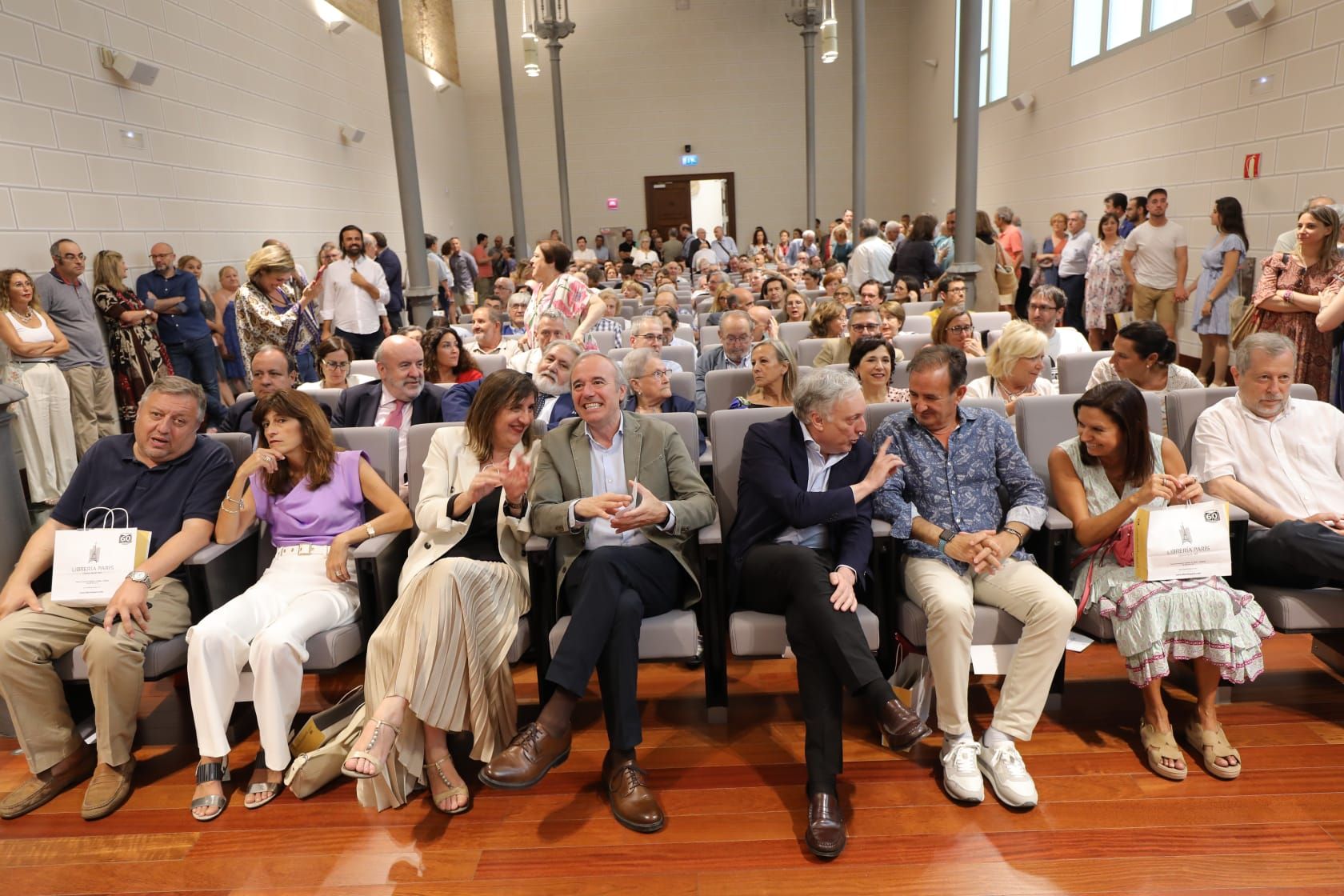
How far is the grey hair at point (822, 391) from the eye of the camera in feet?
7.89

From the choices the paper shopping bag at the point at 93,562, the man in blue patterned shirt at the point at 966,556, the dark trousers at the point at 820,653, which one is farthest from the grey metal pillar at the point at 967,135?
the paper shopping bag at the point at 93,562

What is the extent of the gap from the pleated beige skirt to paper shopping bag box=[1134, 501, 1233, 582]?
170 cm

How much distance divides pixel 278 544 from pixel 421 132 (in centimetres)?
1296

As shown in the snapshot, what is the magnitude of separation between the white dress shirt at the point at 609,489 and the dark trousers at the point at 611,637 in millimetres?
117

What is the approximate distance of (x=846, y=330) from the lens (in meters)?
4.55

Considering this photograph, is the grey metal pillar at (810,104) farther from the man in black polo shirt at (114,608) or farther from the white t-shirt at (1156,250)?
the man in black polo shirt at (114,608)

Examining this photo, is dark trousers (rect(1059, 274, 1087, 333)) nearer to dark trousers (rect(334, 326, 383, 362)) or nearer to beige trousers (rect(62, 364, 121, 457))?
dark trousers (rect(334, 326, 383, 362))

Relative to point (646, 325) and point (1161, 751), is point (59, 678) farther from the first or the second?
point (1161, 751)

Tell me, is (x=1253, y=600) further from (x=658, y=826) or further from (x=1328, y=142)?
(x=1328, y=142)

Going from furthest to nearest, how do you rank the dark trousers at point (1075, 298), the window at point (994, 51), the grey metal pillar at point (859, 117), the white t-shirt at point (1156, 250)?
1. the window at point (994, 51)
2. the grey metal pillar at point (859, 117)
3. the dark trousers at point (1075, 298)
4. the white t-shirt at point (1156, 250)

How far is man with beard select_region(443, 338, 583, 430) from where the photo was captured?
340 cm

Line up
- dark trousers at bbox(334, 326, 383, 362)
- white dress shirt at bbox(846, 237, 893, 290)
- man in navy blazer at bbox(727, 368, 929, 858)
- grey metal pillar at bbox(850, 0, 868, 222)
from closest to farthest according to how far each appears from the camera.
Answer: man in navy blazer at bbox(727, 368, 929, 858) < dark trousers at bbox(334, 326, 383, 362) < white dress shirt at bbox(846, 237, 893, 290) < grey metal pillar at bbox(850, 0, 868, 222)

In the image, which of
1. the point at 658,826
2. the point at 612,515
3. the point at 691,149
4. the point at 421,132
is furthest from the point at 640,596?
the point at 691,149

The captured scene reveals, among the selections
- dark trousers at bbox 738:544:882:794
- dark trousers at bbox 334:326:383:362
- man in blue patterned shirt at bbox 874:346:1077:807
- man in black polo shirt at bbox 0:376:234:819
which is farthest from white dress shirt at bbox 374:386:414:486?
dark trousers at bbox 334:326:383:362
